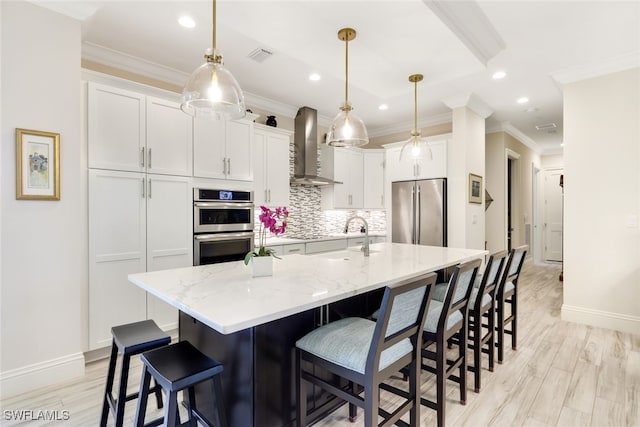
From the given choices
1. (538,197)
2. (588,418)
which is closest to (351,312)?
(588,418)

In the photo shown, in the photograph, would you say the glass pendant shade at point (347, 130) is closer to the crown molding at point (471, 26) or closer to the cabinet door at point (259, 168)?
the crown molding at point (471, 26)

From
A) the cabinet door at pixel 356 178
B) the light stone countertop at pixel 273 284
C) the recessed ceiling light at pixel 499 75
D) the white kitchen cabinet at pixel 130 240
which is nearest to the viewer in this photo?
the light stone countertop at pixel 273 284

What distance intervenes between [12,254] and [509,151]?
22.1 ft

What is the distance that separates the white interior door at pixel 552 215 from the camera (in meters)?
7.62

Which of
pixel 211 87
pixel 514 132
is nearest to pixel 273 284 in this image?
pixel 211 87

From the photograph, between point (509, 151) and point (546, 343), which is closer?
point (546, 343)

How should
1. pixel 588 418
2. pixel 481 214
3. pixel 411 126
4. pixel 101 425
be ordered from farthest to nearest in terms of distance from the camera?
pixel 411 126 → pixel 481 214 → pixel 588 418 → pixel 101 425

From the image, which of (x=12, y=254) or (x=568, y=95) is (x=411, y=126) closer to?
(x=568, y=95)

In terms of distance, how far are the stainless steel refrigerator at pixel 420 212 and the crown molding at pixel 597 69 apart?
5.61ft

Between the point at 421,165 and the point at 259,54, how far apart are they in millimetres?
2846

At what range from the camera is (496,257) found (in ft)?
7.34

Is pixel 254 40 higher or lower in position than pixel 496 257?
higher

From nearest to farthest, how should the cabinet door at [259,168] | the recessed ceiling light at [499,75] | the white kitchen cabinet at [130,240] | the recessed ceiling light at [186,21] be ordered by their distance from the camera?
the recessed ceiling light at [186,21], the white kitchen cabinet at [130,240], the recessed ceiling light at [499,75], the cabinet door at [259,168]

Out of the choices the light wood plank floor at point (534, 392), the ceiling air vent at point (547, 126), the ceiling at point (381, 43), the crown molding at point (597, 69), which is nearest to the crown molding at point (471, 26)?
the ceiling at point (381, 43)
